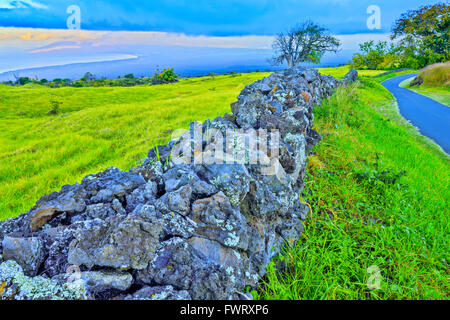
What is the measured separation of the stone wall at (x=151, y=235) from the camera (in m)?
1.49

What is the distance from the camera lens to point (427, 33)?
3259cm

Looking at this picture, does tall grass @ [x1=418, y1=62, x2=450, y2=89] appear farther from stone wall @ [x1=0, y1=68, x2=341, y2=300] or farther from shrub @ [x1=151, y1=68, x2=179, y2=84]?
shrub @ [x1=151, y1=68, x2=179, y2=84]

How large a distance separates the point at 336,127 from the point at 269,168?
5.52 metres

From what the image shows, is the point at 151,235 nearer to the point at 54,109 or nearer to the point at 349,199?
the point at 349,199

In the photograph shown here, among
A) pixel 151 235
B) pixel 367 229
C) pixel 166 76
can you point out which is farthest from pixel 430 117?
pixel 166 76

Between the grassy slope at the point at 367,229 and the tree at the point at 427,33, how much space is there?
124 feet

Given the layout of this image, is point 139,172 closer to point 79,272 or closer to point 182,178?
point 182,178

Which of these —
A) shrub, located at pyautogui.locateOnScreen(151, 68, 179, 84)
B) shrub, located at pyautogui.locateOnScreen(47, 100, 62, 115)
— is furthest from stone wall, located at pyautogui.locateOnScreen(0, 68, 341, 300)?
shrub, located at pyautogui.locateOnScreen(151, 68, 179, 84)

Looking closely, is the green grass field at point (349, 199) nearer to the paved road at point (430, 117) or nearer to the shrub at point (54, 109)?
the paved road at point (430, 117)

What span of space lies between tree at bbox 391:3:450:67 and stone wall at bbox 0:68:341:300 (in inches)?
1721

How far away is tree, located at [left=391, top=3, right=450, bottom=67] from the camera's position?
30.2 m

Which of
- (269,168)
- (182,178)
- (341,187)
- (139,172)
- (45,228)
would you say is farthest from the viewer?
(341,187)

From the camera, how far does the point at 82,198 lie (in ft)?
6.52
